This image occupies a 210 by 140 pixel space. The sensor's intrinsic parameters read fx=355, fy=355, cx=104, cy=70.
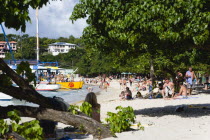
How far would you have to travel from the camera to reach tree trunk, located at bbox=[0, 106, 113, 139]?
8555mm

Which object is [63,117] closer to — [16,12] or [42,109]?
[42,109]

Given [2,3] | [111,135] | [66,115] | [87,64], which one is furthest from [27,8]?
[87,64]

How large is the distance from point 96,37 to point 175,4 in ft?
11.0

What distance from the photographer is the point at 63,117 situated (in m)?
8.80

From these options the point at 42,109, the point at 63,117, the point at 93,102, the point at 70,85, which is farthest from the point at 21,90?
the point at 70,85

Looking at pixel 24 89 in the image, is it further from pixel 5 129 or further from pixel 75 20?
pixel 75 20

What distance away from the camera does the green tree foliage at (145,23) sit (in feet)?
34.4

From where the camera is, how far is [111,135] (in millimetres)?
9125

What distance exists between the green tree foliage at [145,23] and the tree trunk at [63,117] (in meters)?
3.25

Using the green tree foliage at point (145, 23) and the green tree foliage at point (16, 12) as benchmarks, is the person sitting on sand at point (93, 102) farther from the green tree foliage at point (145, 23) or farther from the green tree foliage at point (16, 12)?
the green tree foliage at point (16, 12)

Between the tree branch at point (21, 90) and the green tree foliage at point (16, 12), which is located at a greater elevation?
the green tree foliage at point (16, 12)

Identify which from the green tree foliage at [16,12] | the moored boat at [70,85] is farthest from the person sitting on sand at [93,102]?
the moored boat at [70,85]

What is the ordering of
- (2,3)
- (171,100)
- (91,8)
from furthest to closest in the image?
(171,100) < (91,8) < (2,3)

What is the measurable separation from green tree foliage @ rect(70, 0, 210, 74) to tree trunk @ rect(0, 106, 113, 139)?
3255 mm
